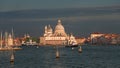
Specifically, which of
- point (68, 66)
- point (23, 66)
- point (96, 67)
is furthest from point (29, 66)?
point (96, 67)

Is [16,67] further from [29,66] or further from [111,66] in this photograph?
[111,66]

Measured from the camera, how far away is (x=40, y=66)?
46.0 meters

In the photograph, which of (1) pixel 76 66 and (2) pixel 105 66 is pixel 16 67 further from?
(2) pixel 105 66

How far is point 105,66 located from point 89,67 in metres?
1.87

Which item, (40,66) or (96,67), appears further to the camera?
(40,66)

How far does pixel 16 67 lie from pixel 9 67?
2.64 ft

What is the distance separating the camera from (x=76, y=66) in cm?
4566

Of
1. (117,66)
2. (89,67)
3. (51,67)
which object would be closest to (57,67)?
(51,67)

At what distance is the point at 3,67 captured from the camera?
45281 mm

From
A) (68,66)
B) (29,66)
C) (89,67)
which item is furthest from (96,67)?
(29,66)

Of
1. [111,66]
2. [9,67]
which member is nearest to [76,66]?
[111,66]

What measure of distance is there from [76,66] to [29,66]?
5.04 meters

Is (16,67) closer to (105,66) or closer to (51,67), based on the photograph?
(51,67)

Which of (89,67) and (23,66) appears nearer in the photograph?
(89,67)
